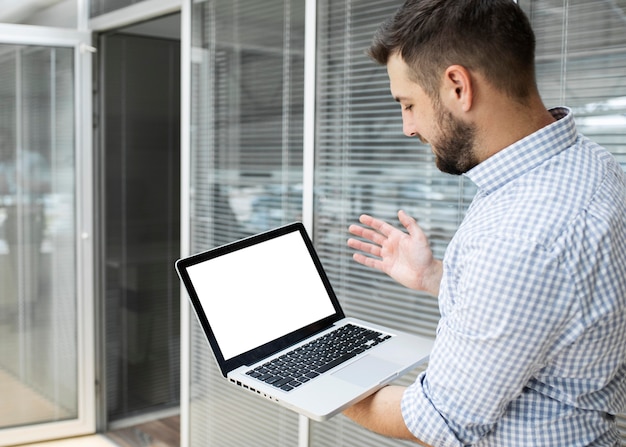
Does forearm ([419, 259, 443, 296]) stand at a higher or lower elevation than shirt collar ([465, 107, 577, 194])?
lower

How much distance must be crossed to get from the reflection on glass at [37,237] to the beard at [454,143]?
2903 mm

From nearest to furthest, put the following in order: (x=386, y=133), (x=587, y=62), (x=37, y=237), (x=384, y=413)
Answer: (x=384, y=413)
(x=587, y=62)
(x=386, y=133)
(x=37, y=237)

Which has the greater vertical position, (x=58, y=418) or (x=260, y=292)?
(x=260, y=292)

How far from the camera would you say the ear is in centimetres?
98

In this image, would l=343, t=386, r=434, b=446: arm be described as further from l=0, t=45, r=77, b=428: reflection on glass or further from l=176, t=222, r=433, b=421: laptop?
l=0, t=45, r=77, b=428: reflection on glass

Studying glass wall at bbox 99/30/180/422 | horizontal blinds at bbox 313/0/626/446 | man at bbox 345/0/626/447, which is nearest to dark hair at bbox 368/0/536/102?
Result: man at bbox 345/0/626/447

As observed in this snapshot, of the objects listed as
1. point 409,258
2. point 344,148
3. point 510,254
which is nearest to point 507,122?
point 510,254

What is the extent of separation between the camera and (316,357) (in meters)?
1.32

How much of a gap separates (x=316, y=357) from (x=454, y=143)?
528 mm

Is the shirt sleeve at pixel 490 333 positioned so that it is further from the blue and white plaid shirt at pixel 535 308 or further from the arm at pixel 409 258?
the arm at pixel 409 258

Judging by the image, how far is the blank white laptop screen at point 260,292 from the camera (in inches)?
53.0

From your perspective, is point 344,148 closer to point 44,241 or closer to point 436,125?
point 436,125

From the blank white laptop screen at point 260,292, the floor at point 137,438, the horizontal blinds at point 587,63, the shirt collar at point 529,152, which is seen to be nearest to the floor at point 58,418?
the floor at point 137,438

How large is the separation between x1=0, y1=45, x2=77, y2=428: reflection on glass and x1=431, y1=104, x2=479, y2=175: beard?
290cm
